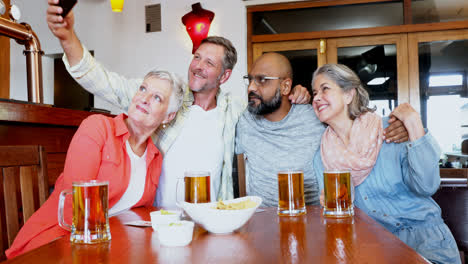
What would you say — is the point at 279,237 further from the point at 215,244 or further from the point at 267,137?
the point at 267,137

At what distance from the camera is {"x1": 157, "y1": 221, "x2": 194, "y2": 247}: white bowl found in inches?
34.0

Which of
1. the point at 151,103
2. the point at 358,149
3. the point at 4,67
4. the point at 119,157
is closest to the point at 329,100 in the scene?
the point at 358,149

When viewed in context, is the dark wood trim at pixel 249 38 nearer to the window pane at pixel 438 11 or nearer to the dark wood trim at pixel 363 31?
the dark wood trim at pixel 363 31

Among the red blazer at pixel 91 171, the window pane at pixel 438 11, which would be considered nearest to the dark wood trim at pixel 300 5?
the window pane at pixel 438 11

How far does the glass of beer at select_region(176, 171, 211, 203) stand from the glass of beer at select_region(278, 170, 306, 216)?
0.24m

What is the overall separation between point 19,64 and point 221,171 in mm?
3952

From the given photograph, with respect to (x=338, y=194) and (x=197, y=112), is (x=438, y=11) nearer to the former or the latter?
(x=197, y=112)

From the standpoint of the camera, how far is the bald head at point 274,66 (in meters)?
2.07

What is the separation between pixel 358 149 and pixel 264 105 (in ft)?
1.78

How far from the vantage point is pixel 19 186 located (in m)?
1.33

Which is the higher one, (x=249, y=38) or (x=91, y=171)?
(x=249, y=38)

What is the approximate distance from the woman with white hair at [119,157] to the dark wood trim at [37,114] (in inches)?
17.8

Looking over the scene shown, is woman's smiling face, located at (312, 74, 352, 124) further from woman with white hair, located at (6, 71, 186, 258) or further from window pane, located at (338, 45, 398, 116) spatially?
window pane, located at (338, 45, 398, 116)

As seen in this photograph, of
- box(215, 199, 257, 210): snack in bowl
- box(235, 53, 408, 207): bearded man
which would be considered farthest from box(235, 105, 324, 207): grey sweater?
box(215, 199, 257, 210): snack in bowl
